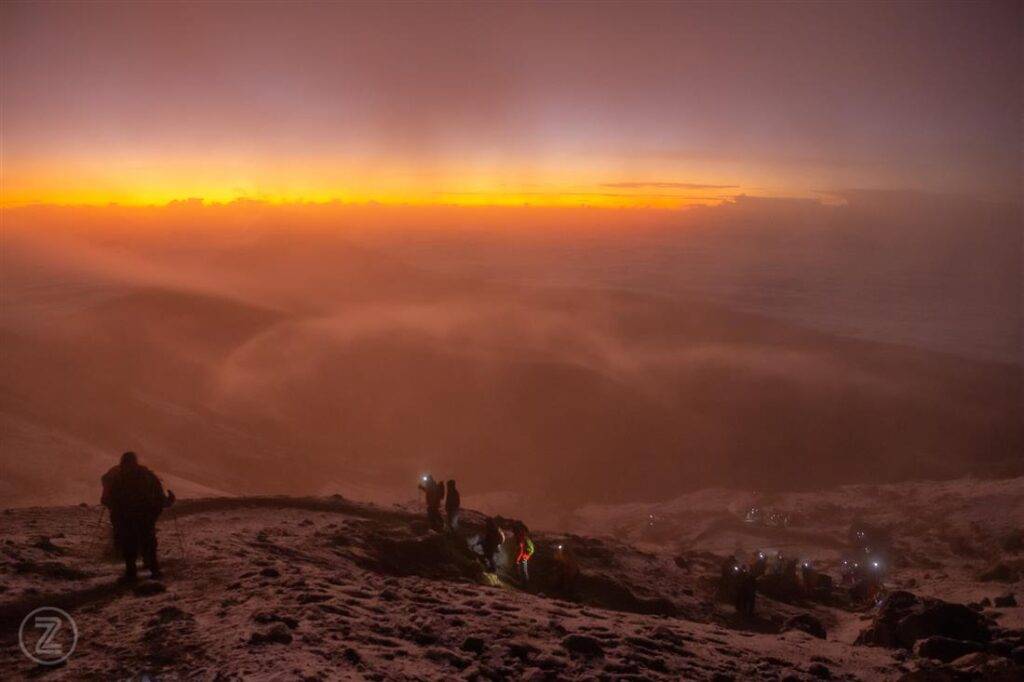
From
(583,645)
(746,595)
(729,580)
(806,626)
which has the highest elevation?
(583,645)

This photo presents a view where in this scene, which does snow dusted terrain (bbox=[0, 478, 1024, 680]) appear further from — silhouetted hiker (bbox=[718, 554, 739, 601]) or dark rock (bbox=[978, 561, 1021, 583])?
dark rock (bbox=[978, 561, 1021, 583])

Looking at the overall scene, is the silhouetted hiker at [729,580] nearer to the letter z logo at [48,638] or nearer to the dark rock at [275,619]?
the dark rock at [275,619]

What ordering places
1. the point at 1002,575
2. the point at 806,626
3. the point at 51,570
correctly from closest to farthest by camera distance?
the point at 51,570
the point at 806,626
the point at 1002,575

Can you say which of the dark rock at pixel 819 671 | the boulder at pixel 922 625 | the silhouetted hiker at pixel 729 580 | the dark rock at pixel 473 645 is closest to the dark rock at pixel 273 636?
the dark rock at pixel 473 645

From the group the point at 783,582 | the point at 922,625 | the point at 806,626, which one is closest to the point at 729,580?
the point at 783,582

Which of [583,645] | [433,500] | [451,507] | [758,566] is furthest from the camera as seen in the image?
[758,566]

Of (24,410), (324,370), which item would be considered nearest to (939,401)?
(324,370)

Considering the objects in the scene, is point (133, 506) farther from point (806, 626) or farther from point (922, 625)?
point (922, 625)
